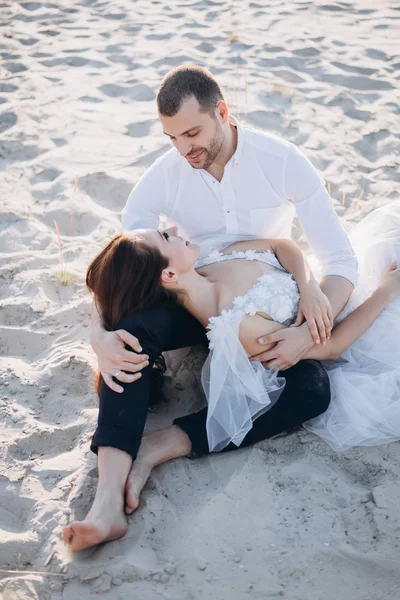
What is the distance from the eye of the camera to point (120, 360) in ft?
9.61

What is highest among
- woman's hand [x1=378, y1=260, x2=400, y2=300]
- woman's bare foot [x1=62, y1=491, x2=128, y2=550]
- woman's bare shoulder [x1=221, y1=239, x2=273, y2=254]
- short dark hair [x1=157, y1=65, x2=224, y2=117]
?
short dark hair [x1=157, y1=65, x2=224, y2=117]

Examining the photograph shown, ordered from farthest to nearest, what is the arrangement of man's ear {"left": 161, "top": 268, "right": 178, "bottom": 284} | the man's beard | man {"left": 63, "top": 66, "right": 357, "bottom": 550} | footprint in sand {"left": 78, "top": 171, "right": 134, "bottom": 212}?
footprint in sand {"left": 78, "top": 171, "right": 134, "bottom": 212} → the man's beard → man's ear {"left": 161, "top": 268, "right": 178, "bottom": 284} → man {"left": 63, "top": 66, "right": 357, "bottom": 550}

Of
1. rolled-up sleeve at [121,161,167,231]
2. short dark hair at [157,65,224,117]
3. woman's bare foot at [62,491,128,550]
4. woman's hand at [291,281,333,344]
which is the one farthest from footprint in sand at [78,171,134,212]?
woman's bare foot at [62,491,128,550]

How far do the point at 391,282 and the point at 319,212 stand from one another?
0.50 m

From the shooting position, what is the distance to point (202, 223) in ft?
12.0

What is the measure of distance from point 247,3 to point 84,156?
3.54 metres

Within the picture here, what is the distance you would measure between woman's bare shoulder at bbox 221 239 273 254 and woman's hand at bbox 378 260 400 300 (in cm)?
59

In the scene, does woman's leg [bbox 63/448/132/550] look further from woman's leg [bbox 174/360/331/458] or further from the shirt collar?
the shirt collar

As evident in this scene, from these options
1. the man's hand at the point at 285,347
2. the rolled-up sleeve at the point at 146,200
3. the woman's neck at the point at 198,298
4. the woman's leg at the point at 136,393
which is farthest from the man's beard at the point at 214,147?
the man's hand at the point at 285,347

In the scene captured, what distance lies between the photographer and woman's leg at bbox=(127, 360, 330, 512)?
3027 millimetres

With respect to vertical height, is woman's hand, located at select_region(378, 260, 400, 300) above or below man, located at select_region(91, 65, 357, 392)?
below

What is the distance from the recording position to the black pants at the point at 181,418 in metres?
2.87

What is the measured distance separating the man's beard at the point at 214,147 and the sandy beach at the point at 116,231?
3.21 feet

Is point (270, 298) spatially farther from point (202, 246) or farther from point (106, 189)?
point (106, 189)
